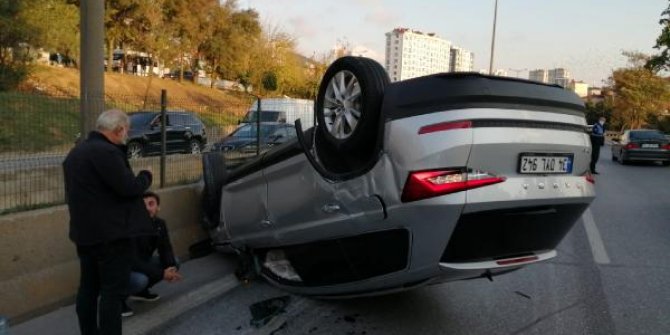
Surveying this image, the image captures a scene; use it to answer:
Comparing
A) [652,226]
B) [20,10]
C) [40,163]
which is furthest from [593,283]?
[20,10]

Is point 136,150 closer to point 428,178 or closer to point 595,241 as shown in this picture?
point 428,178

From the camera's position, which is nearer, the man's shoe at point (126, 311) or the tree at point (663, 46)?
the man's shoe at point (126, 311)

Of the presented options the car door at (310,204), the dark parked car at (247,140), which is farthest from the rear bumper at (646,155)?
the car door at (310,204)

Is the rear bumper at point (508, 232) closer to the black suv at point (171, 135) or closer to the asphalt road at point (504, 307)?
the asphalt road at point (504, 307)

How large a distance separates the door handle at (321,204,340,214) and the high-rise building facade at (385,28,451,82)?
41.0 metres

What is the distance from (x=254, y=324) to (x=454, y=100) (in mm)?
2431

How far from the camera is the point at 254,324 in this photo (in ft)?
15.0

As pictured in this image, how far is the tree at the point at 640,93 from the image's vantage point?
187 ft

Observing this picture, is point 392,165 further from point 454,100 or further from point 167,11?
point 167,11

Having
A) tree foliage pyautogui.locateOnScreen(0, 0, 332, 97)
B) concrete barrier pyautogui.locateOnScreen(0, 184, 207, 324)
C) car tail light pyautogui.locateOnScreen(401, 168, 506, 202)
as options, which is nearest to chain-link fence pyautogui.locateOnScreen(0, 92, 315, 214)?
concrete barrier pyautogui.locateOnScreen(0, 184, 207, 324)

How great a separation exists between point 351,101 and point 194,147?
3.77m

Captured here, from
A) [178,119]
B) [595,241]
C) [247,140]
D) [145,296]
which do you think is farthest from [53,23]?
[595,241]

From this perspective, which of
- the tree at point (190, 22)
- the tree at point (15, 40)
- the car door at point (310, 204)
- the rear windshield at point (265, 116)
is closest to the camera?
the car door at point (310, 204)

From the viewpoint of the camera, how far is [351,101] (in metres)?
3.87
